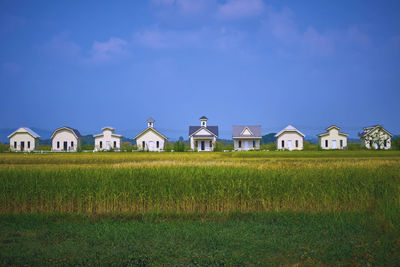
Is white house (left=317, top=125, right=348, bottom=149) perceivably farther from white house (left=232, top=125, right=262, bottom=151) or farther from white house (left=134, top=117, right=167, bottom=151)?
white house (left=134, top=117, right=167, bottom=151)

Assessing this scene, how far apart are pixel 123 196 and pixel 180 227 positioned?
9.63 feet

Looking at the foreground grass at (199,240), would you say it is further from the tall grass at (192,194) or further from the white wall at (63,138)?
the white wall at (63,138)

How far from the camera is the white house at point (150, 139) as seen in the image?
51.3m

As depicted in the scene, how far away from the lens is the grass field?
18.8ft

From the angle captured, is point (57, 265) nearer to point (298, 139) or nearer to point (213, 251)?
point (213, 251)

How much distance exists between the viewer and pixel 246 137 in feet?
173

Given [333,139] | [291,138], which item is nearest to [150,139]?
[291,138]

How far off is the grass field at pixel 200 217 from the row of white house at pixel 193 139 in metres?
40.3

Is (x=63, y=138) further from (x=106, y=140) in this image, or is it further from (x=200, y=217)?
(x=200, y=217)

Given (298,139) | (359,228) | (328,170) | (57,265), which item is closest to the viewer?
(57,265)

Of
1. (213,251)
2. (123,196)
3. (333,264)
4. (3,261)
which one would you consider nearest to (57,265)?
(3,261)

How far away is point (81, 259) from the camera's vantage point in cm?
550

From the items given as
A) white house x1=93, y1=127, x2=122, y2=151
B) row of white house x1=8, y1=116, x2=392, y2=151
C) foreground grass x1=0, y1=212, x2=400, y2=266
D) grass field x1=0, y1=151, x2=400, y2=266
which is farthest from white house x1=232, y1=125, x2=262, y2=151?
foreground grass x1=0, y1=212, x2=400, y2=266

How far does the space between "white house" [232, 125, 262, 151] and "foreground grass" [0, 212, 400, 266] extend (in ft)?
148
